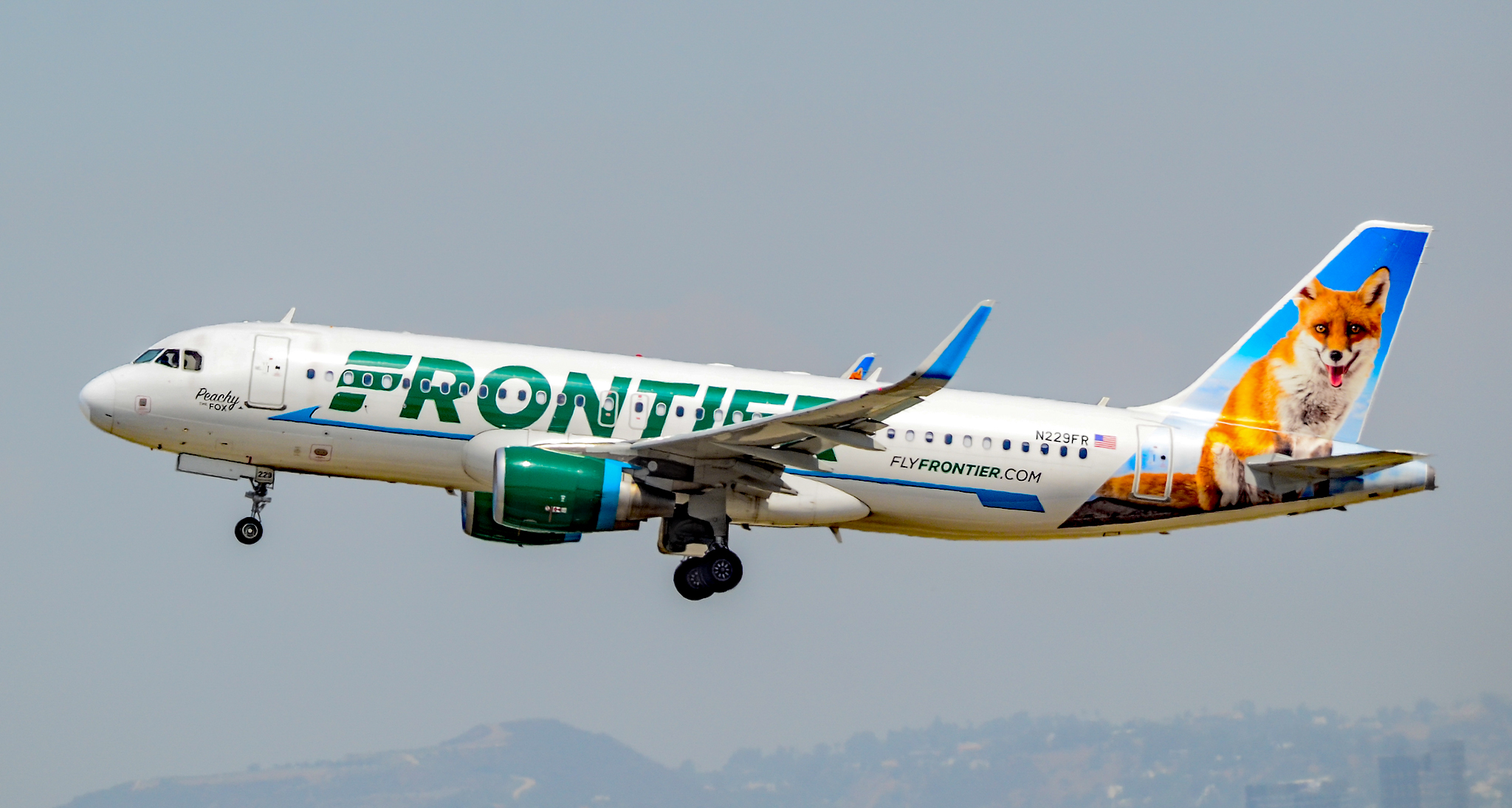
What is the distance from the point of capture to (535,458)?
1272 inches

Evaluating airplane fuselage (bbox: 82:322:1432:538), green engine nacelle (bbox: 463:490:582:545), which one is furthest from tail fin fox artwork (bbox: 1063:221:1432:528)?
green engine nacelle (bbox: 463:490:582:545)

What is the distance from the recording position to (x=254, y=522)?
Result: 1405 inches

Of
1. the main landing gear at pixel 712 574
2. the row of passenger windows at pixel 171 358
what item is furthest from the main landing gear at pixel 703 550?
the row of passenger windows at pixel 171 358

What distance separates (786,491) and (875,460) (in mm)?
2087

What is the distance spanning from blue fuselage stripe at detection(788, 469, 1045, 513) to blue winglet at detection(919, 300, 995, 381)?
7207 millimetres

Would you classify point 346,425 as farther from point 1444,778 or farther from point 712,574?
point 1444,778

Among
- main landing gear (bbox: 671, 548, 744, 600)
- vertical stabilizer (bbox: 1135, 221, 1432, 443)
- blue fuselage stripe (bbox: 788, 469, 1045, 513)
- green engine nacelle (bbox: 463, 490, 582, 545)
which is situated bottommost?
main landing gear (bbox: 671, 548, 744, 600)

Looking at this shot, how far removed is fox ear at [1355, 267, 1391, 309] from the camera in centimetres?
4003

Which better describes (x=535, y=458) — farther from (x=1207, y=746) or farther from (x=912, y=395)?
(x=1207, y=746)

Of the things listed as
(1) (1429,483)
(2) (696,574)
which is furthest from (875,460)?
(1) (1429,483)

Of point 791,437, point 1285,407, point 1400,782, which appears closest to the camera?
point 791,437

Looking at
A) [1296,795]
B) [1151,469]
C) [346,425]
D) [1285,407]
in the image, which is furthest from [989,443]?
[1296,795]

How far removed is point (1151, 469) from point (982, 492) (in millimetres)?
4126

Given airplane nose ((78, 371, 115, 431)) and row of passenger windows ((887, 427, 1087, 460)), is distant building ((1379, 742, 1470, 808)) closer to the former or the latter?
row of passenger windows ((887, 427, 1087, 460))
